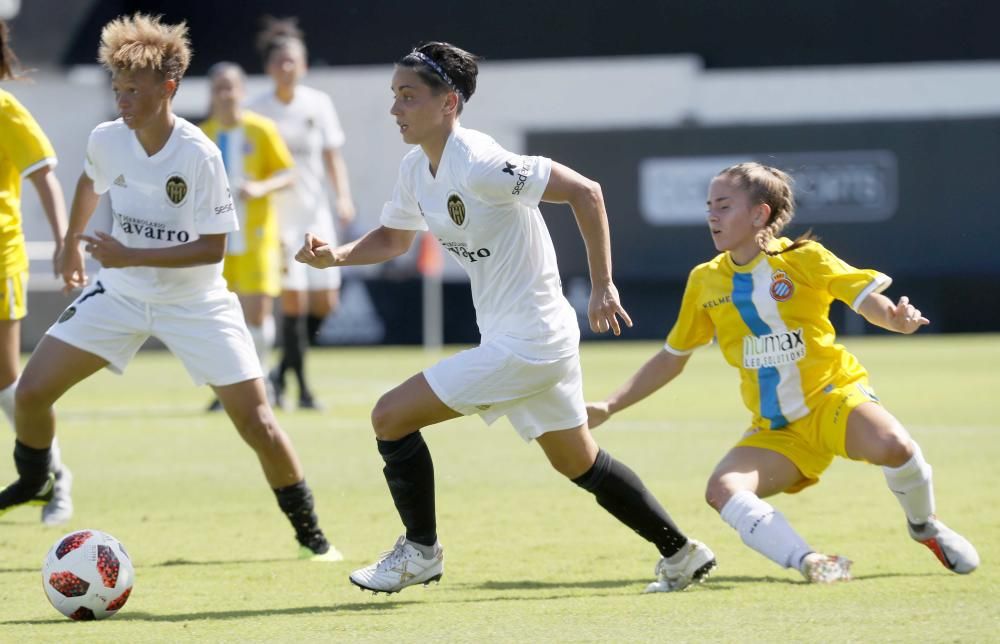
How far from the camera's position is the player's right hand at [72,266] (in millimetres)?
6305

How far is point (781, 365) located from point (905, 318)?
2.15 feet

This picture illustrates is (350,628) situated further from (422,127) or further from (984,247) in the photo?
(984,247)

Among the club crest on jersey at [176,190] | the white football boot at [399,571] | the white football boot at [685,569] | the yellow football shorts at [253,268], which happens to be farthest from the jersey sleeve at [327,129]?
the white football boot at [685,569]

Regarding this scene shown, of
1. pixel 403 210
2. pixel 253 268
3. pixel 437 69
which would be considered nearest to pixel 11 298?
pixel 403 210

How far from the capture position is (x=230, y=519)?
7.20m

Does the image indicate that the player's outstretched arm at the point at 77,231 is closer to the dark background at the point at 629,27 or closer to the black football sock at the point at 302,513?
the black football sock at the point at 302,513

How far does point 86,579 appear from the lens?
4.99 meters

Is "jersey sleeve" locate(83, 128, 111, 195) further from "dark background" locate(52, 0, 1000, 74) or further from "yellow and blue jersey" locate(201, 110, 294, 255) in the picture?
"dark background" locate(52, 0, 1000, 74)

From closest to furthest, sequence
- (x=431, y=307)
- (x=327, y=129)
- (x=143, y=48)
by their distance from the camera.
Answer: (x=143, y=48) → (x=327, y=129) → (x=431, y=307)

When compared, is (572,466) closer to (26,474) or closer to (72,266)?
(72,266)

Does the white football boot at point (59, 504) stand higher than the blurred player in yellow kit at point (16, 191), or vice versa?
the blurred player in yellow kit at point (16, 191)

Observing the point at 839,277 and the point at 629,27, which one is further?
the point at 629,27

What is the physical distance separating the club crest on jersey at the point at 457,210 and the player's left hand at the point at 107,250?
1.19 meters

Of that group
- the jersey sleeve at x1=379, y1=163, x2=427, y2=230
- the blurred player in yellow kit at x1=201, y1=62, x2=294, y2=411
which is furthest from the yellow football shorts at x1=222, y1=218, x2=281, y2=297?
the jersey sleeve at x1=379, y1=163, x2=427, y2=230
